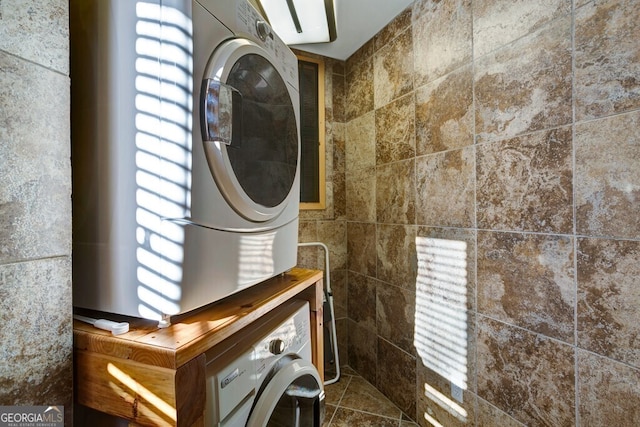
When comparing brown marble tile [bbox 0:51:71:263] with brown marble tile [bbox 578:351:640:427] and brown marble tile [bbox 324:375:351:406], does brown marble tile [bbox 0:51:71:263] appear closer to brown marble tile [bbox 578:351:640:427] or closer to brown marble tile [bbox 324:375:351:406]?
brown marble tile [bbox 578:351:640:427]

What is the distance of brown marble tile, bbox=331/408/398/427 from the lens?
1.73m

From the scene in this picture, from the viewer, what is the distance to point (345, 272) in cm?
241

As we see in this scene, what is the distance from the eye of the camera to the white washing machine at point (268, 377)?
0.71m

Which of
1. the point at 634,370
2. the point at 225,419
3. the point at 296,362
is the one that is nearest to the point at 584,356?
the point at 634,370

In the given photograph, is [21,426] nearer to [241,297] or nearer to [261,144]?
[241,297]

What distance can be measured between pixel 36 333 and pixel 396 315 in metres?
1.73

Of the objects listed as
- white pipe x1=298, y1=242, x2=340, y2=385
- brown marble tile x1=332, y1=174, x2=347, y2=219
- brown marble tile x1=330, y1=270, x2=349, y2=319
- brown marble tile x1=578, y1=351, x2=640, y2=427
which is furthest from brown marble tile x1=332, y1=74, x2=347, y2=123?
brown marble tile x1=578, y1=351, x2=640, y2=427

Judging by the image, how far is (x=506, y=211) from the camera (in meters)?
1.25

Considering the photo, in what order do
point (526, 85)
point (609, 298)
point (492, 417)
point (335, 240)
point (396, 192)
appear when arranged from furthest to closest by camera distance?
point (335, 240) < point (396, 192) < point (492, 417) < point (526, 85) < point (609, 298)

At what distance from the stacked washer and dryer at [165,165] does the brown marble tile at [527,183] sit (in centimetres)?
107

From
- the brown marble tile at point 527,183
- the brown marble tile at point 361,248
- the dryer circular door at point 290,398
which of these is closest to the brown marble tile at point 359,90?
the brown marble tile at point 361,248

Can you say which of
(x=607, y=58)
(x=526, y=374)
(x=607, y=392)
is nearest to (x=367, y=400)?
(x=526, y=374)

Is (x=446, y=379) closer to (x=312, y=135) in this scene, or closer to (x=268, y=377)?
(x=268, y=377)

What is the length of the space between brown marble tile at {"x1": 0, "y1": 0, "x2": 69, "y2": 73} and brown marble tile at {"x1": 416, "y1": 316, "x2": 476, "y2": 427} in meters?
1.73
